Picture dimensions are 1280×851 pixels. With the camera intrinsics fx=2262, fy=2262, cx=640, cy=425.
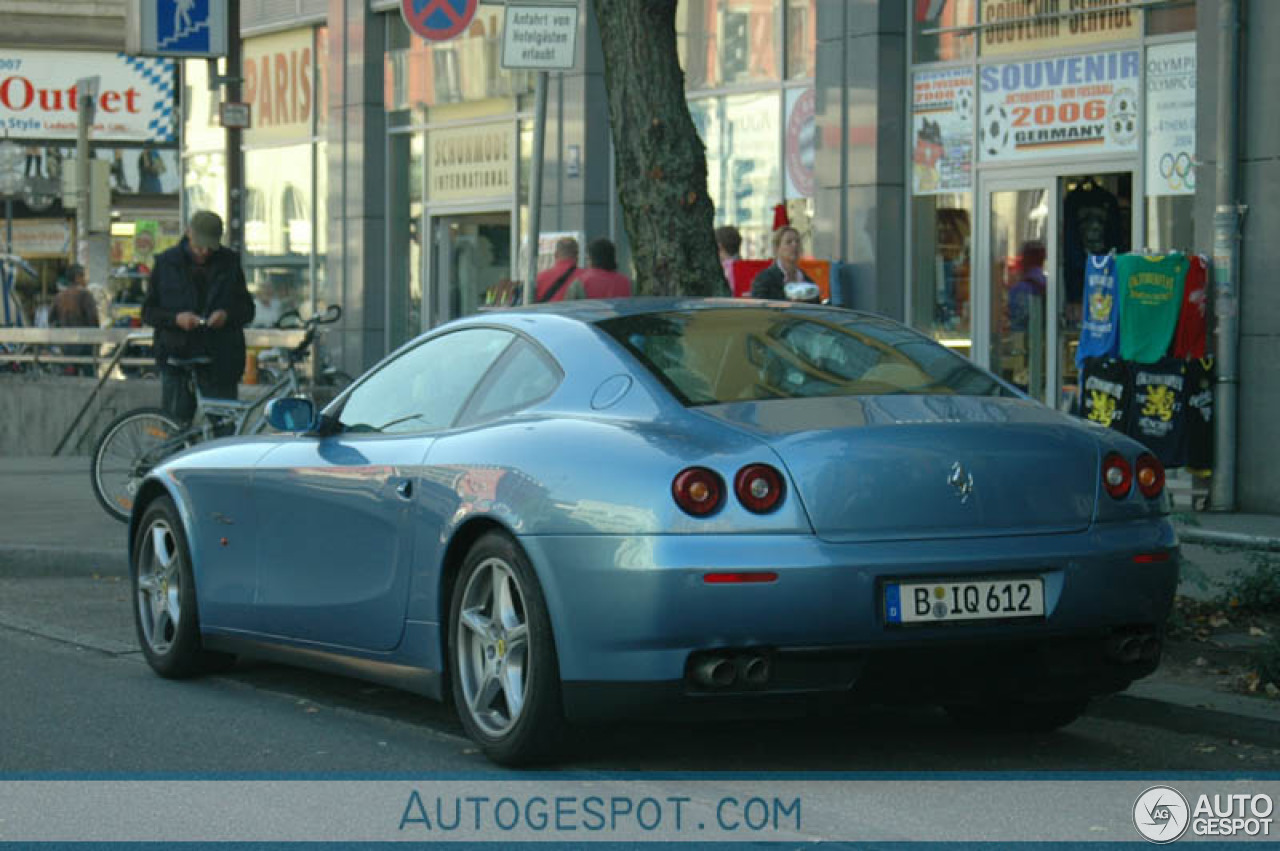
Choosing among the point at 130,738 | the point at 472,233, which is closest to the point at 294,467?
the point at 130,738

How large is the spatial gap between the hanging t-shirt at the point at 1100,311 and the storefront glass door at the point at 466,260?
353 inches

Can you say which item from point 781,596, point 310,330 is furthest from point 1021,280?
point 781,596

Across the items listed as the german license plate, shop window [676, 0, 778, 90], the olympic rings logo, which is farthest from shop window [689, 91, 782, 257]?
the german license plate

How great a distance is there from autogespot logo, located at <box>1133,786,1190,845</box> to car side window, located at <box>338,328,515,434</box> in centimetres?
244

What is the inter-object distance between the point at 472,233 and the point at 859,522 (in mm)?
17343

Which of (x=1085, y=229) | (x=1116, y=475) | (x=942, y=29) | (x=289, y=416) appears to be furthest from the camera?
(x=942, y=29)

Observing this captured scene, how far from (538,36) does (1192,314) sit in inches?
192

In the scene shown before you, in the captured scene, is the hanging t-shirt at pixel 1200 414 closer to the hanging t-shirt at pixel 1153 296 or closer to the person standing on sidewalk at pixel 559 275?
the hanging t-shirt at pixel 1153 296

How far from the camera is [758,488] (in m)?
5.92

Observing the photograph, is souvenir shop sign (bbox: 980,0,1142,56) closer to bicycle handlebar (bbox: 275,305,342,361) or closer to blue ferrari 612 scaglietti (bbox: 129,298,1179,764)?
bicycle handlebar (bbox: 275,305,342,361)

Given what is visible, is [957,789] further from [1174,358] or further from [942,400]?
[1174,358]

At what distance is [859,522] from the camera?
5.93 metres

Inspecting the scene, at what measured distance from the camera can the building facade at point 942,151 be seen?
588 inches

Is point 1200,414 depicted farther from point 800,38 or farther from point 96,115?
point 96,115
